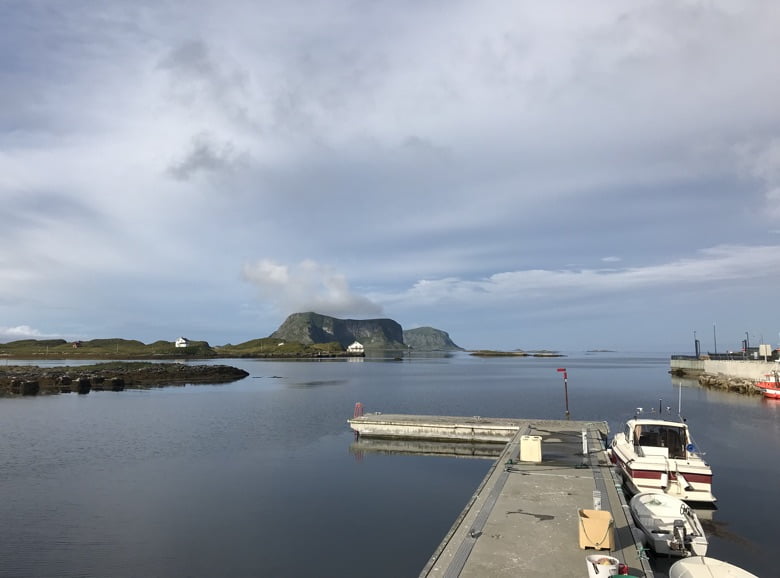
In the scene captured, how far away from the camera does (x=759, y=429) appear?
41594 mm

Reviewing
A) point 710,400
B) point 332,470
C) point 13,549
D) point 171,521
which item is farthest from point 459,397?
point 13,549

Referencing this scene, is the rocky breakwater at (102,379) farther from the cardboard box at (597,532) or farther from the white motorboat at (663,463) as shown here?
the cardboard box at (597,532)

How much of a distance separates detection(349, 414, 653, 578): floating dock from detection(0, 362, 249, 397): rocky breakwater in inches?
3229

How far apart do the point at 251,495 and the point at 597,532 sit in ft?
56.8

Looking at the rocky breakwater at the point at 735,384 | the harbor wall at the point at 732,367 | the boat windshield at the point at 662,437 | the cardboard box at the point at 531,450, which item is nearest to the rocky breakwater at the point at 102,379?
the cardboard box at the point at 531,450

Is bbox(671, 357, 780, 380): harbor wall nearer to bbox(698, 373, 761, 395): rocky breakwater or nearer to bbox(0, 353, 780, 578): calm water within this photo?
Result: bbox(698, 373, 761, 395): rocky breakwater

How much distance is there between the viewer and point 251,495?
80.5 ft

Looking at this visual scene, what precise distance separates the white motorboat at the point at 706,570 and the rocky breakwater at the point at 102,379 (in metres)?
89.6

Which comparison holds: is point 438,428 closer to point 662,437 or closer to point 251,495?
point 662,437

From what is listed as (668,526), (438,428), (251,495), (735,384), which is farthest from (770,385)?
(251,495)

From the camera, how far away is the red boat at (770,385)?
6335cm

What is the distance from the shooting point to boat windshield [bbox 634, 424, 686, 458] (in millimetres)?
24109

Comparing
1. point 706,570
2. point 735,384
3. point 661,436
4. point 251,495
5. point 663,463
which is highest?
point 661,436

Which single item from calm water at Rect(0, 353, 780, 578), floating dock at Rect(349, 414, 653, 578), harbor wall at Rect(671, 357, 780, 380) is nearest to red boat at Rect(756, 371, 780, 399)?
harbor wall at Rect(671, 357, 780, 380)
